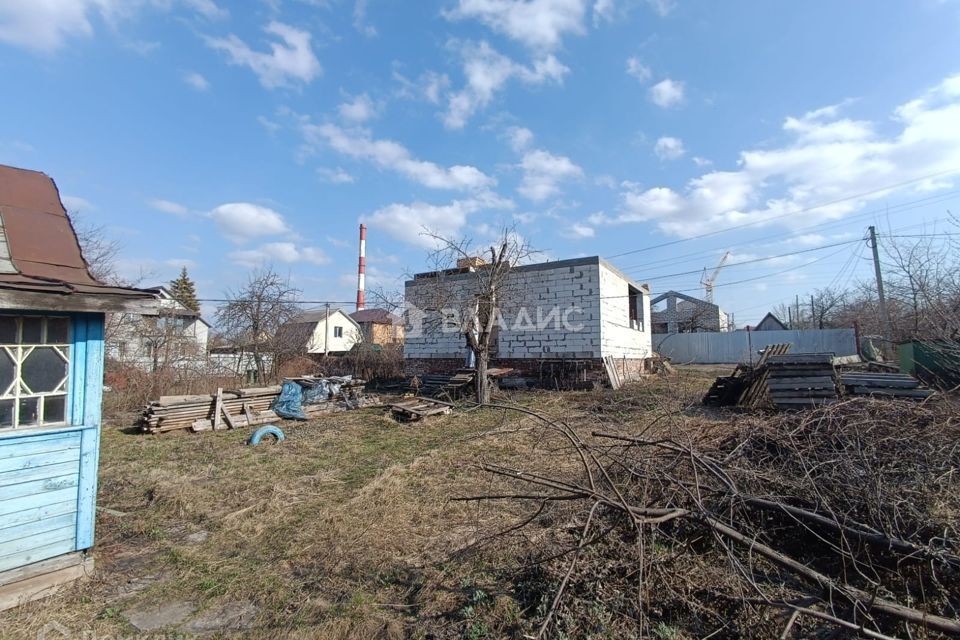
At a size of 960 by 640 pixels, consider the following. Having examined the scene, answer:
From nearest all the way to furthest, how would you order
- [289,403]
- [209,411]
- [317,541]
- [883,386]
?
1. [317,541]
2. [883,386]
3. [209,411]
4. [289,403]

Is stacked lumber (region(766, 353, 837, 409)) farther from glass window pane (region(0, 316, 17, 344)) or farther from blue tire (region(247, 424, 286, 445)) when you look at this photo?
glass window pane (region(0, 316, 17, 344))

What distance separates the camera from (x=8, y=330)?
3.25 metres

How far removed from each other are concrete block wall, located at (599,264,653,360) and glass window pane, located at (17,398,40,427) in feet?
43.3

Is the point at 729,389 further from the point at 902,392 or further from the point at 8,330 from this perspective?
the point at 8,330

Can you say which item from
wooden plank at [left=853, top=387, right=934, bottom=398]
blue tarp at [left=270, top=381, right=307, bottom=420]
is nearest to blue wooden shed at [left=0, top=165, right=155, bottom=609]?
blue tarp at [left=270, top=381, right=307, bottom=420]

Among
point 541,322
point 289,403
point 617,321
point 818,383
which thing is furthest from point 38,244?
point 617,321

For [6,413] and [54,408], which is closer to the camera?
[6,413]

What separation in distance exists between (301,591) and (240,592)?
0.47 metres

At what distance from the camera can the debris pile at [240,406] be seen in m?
9.82

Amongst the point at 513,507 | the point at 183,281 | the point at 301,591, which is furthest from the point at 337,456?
the point at 183,281

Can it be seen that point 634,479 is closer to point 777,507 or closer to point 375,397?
point 777,507

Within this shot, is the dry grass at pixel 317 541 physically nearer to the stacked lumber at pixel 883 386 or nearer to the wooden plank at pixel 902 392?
the wooden plank at pixel 902 392

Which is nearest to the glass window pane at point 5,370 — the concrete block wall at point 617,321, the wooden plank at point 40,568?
the wooden plank at point 40,568

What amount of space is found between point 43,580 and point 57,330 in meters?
1.86
